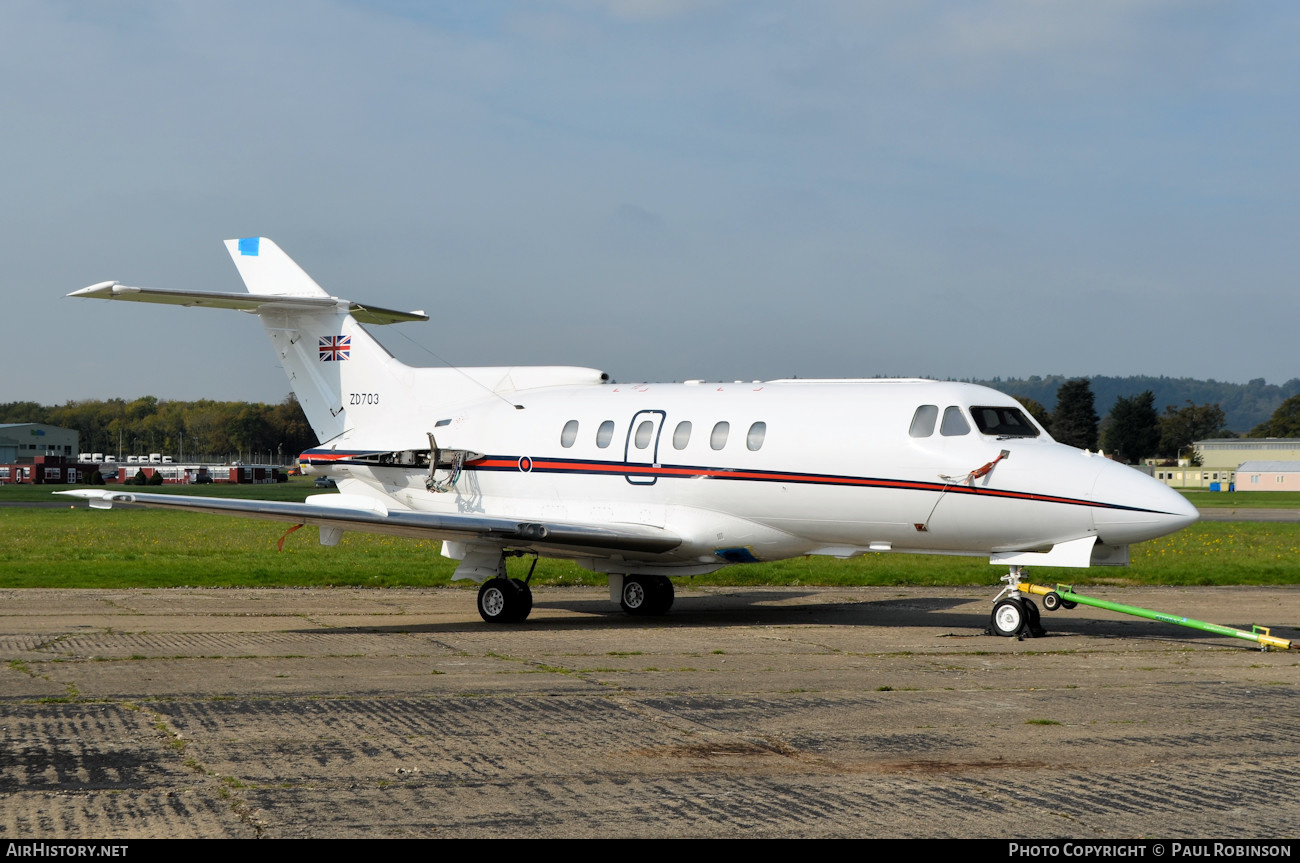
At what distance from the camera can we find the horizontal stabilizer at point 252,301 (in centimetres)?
1827

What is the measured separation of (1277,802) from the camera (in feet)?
23.9

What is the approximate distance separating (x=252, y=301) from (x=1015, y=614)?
12736 millimetres

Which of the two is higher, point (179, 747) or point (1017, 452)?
point (1017, 452)

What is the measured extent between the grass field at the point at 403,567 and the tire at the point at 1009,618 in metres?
9.46

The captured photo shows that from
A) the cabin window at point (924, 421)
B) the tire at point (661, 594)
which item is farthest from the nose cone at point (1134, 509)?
the tire at point (661, 594)

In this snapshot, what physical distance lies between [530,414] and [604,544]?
314 centimetres

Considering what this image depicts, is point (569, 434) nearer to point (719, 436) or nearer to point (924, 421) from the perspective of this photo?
point (719, 436)

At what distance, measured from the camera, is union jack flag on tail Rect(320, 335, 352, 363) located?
21.0m

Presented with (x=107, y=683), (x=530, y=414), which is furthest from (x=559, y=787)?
(x=530, y=414)

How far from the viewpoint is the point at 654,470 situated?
1756cm

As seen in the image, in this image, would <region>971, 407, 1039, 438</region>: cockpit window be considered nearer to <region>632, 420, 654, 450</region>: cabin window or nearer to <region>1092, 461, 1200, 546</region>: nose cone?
<region>1092, 461, 1200, 546</region>: nose cone

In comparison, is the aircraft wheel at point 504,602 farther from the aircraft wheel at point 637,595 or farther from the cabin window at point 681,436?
the cabin window at point 681,436
